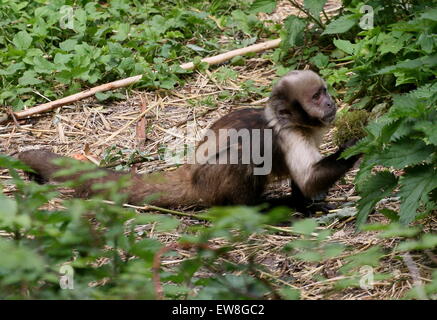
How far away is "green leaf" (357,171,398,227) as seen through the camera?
4270mm

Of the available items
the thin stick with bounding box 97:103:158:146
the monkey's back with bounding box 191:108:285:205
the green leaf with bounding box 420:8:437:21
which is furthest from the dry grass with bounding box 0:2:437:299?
the green leaf with bounding box 420:8:437:21

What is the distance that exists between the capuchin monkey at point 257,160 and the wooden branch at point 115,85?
128 centimetres

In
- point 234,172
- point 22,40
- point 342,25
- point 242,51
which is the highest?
point 342,25

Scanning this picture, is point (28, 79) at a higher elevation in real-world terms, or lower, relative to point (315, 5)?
lower

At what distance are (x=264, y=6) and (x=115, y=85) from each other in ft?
5.09

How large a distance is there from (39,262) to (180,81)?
4703mm

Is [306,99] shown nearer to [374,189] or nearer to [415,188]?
[374,189]

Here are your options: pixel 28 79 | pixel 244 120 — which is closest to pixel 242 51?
pixel 28 79

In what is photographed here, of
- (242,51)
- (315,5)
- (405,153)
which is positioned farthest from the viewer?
(242,51)

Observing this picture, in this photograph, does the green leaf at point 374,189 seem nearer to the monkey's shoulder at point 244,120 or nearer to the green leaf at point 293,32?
the monkey's shoulder at point 244,120

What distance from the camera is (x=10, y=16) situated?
308 inches

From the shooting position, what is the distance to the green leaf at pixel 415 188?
13.1ft

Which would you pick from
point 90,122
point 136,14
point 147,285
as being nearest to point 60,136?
point 90,122

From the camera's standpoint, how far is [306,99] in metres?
5.41
